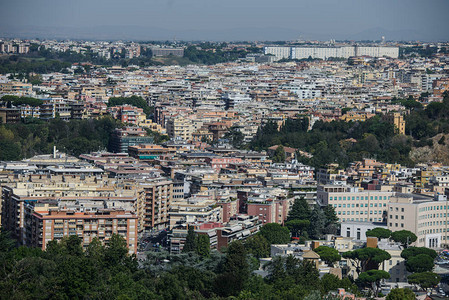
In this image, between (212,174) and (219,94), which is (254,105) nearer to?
(219,94)

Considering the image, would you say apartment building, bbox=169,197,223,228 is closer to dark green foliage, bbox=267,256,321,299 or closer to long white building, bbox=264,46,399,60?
dark green foliage, bbox=267,256,321,299

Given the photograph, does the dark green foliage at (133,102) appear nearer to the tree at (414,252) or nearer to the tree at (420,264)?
the tree at (414,252)

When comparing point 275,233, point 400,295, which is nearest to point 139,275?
point 400,295

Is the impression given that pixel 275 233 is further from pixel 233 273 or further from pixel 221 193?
pixel 233 273

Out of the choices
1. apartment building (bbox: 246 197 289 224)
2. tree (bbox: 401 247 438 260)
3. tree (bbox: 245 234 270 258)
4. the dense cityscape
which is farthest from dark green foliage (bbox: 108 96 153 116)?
tree (bbox: 401 247 438 260)

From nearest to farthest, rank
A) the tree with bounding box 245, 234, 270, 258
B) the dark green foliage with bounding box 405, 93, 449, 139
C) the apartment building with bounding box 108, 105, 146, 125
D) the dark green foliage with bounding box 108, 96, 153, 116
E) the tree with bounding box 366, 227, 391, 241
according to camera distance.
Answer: the tree with bounding box 245, 234, 270, 258 < the tree with bounding box 366, 227, 391, 241 < the dark green foliage with bounding box 405, 93, 449, 139 < the apartment building with bounding box 108, 105, 146, 125 < the dark green foliage with bounding box 108, 96, 153, 116

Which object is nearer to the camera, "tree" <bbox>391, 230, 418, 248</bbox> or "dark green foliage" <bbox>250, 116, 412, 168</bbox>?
"tree" <bbox>391, 230, 418, 248</bbox>
